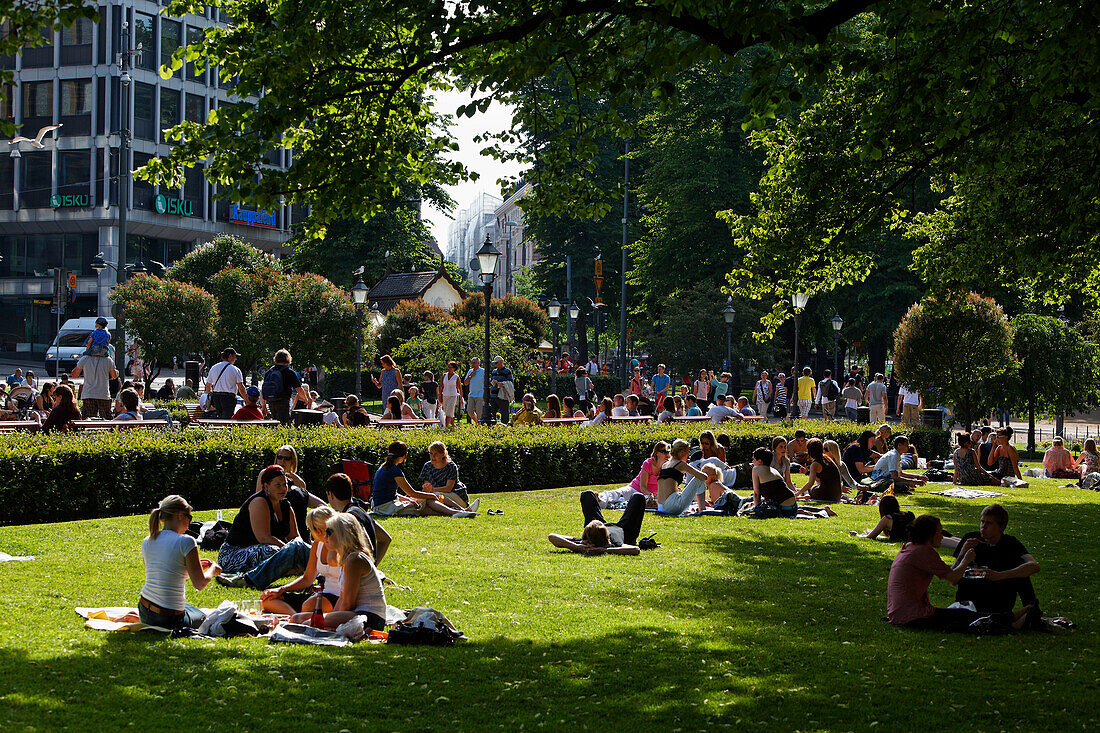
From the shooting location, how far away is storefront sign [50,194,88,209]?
212 feet

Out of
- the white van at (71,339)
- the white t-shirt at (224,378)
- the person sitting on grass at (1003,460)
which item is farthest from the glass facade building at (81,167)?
the person sitting on grass at (1003,460)

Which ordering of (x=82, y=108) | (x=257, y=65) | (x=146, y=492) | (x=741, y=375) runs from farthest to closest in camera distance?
(x=82, y=108)
(x=741, y=375)
(x=146, y=492)
(x=257, y=65)

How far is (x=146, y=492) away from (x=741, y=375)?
3848 cm

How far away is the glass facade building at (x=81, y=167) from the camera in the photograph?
64.6 metres

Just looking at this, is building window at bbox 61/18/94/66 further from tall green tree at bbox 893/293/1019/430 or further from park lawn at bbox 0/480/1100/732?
park lawn at bbox 0/480/1100/732

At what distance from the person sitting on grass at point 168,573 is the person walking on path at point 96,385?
13528mm

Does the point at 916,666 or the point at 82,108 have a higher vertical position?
the point at 82,108

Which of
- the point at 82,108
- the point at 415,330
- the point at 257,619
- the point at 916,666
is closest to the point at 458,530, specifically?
the point at 257,619

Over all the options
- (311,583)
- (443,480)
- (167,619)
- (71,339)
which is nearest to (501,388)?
(443,480)

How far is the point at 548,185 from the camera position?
13797 millimetres

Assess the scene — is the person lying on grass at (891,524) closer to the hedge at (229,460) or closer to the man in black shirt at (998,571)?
the man in black shirt at (998,571)

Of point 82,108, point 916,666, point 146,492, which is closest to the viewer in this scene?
point 916,666

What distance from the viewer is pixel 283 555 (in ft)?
32.9

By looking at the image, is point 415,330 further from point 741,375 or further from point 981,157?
point 981,157
